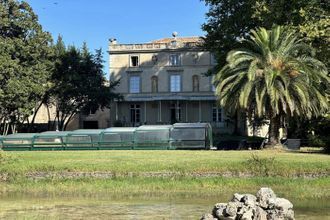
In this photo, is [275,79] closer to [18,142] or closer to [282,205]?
[18,142]

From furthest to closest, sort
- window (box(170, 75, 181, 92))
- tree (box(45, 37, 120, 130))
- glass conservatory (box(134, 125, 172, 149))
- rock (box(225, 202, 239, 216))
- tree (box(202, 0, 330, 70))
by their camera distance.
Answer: window (box(170, 75, 181, 92)), tree (box(45, 37, 120, 130)), glass conservatory (box(134, 125, 172, 149)), tree (box(202, 0, 330, 70)), rock (box(225, 202, 239, 216))

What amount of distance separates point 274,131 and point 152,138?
9.06 meters

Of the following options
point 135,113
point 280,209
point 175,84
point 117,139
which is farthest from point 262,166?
point 135,113

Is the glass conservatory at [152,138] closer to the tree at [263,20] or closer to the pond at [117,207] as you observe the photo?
the tree at [263,20]

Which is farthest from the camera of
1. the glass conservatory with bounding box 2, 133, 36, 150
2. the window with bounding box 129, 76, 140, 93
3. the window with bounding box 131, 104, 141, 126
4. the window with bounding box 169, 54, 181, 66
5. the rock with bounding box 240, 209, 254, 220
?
the window with bounding box 131, 104, 141, 126

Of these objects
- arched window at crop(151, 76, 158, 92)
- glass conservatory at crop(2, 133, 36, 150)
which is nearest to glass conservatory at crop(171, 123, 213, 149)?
glass conservatory at crop(2, 133, 36, 150)

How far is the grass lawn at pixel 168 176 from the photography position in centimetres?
2373

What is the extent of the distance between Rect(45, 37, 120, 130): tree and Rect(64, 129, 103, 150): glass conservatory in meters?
22.6

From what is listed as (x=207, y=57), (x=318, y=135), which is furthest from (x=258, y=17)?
(x=207, y=57)

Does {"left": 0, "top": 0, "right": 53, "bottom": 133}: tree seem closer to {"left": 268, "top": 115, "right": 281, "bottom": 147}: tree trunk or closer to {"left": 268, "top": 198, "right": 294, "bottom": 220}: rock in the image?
{"left": 268, "top": 115, "right": 281, "bottom": 147}: tree trunk

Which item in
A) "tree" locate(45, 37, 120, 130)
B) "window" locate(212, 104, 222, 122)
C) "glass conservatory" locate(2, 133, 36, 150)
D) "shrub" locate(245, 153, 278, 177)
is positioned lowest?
"shrub" locate(245, 153, 278, 177)

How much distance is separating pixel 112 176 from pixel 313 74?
17391mm

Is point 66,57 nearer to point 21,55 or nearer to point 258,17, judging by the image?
point 21,55

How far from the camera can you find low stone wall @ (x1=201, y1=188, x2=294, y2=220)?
45.1 feet
